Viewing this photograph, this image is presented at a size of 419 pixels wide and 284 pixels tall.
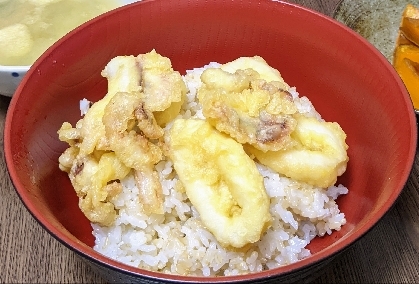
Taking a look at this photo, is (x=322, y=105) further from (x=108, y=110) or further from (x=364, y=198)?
(x=108, y=110)

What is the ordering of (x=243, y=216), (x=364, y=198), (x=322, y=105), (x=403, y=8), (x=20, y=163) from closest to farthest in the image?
(x=243, y=216)
(x=20, y=163)
(x=364, y=198)
(x=322, y=105)
(x=403, y=8)

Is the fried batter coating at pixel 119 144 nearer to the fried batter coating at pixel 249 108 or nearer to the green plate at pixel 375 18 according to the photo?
the fried batter coating at pixel 249 108

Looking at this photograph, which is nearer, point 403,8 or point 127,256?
point 127,256

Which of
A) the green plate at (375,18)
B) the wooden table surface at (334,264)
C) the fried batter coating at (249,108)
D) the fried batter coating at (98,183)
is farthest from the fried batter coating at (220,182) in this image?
the green plate at (375,18)

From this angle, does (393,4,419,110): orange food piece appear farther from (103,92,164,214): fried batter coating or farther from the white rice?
(103,92,164,214): fried batter coating

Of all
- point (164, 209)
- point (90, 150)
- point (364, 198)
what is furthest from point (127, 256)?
point (364, 198)

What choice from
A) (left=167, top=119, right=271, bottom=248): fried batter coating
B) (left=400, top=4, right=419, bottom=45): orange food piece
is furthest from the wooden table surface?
(left=400, top=4, right=419, bottom=45): orange food piece

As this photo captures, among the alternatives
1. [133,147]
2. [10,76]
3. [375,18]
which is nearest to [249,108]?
[133,147]
